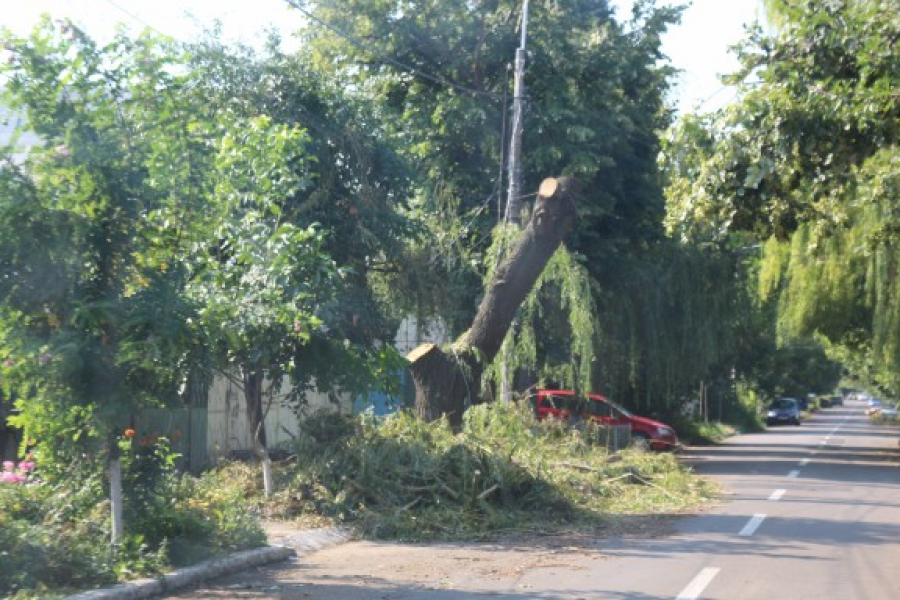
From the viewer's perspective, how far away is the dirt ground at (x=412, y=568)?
988 cm

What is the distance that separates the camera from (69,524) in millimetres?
10258

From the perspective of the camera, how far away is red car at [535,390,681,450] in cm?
2452

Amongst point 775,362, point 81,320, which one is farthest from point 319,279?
point 775,362

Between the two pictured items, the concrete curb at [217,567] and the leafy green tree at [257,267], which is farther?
the leafy green tree at [257,267]

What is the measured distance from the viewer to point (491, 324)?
18.7 m

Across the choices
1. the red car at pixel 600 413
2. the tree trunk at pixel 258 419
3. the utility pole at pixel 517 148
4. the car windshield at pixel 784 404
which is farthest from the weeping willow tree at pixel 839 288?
the car windshield at pixel 784 404

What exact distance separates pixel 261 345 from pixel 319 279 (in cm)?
120

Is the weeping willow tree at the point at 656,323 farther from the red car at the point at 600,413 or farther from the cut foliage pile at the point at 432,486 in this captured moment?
the cut foliage pile at the point at 432,486

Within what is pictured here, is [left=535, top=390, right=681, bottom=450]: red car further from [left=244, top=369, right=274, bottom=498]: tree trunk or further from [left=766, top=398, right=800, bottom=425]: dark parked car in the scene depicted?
[left=766, top=398, right=800, bottom=425]: dark parked car

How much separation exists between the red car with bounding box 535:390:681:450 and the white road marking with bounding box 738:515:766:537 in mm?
7883

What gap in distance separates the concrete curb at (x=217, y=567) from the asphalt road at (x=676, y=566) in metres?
0.17

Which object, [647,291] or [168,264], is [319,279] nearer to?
[168,264]

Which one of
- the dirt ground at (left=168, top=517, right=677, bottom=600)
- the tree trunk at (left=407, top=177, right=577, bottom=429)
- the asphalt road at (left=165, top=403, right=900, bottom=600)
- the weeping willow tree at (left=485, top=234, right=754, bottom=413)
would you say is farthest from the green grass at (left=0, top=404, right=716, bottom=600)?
the weeping willow tree at (left=485, top=234, right=754, bottom=413)

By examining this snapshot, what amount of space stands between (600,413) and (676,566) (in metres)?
15.7
